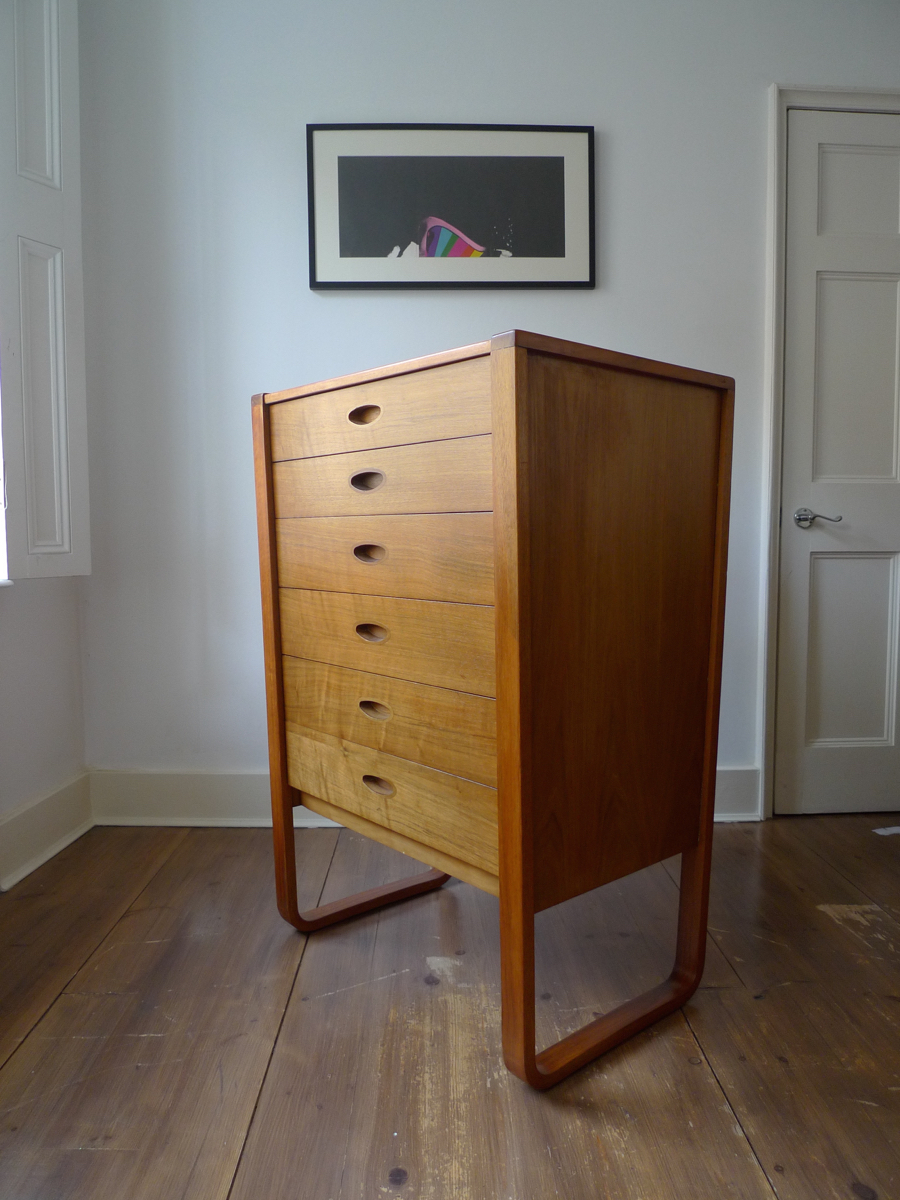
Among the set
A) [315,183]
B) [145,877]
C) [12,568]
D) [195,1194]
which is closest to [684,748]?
[195,1194]

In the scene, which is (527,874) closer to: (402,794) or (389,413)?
(402,794)

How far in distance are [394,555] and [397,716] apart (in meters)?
0.24

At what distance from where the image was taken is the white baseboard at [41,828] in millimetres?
1581

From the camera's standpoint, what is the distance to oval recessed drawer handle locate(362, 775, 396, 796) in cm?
113

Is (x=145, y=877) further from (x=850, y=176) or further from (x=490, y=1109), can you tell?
(x=850, y=176)

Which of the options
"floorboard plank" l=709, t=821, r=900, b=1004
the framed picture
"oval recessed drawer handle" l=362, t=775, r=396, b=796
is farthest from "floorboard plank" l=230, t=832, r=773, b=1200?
the framed picture

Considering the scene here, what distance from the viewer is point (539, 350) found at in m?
0.89

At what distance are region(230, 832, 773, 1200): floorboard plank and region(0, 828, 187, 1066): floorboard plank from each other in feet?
1.31

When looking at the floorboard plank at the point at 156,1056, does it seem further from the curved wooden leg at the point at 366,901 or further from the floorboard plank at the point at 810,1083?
the floorboard plank at the point at 810,1083

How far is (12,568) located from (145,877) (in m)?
0.71

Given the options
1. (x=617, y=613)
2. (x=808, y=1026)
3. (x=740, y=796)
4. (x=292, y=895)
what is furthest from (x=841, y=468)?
(x=292, y=895)

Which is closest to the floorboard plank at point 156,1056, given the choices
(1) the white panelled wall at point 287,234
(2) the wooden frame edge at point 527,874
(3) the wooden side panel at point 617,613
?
(2) the wooden frame edge at point 527,874

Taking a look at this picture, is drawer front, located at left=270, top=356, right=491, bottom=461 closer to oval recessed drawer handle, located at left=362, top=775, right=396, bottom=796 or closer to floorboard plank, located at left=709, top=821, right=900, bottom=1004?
oval recessed drawer handle, located at left=362, top=775, right=396, bottom=796

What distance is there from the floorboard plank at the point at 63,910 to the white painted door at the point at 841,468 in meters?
1.60
